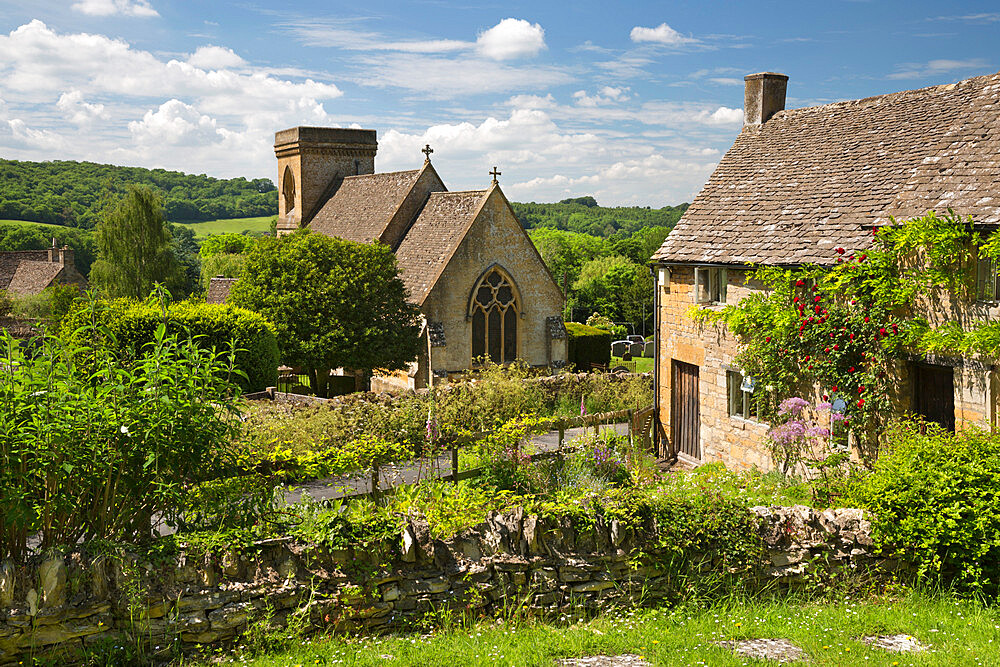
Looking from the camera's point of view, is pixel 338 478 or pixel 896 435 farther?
pixel 338 478

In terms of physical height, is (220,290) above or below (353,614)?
above

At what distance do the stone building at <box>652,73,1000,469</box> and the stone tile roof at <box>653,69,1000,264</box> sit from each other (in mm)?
31

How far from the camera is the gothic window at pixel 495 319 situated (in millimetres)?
34219

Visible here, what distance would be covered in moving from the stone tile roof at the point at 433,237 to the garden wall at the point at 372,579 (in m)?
24.9

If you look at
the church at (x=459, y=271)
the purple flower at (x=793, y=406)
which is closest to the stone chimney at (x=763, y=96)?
the purple flower at (x=793, y=406)

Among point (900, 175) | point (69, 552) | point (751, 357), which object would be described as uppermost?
point (900, 175)

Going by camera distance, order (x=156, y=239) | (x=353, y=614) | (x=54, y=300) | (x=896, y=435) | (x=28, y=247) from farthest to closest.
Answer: (x=28, y=247) < (x=156, y=239) < (x=54, y=300) < (x=896, y=435) < (x=353, y=614)

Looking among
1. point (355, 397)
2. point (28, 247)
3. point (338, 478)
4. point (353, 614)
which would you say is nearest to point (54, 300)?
point (355, 397)

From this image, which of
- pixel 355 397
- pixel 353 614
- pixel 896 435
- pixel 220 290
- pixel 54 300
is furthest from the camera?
pixel 220 290

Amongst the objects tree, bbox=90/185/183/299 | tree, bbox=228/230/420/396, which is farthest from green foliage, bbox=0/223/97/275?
tree, bbox=228/230/420/396

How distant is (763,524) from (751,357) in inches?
283

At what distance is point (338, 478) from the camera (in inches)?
552

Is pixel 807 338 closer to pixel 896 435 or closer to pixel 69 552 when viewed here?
pixel 896 435

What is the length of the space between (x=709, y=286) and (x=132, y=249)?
43.6 metres
